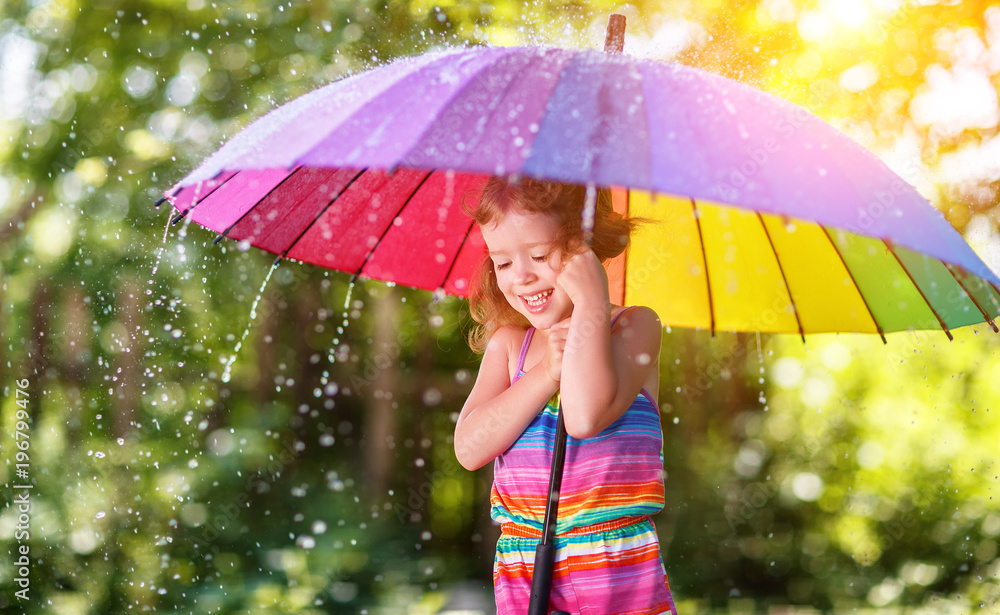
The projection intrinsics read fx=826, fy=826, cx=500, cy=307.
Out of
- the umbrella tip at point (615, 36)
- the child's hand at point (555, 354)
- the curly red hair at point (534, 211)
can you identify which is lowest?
the child's hand at point (555, 354)

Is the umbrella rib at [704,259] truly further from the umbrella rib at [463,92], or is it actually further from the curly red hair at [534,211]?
the umbrella rib at [463,92]

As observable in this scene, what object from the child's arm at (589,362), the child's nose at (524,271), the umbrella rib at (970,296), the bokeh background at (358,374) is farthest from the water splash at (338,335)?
the umbrella rib at (970,296)

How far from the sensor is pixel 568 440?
64.9 inches

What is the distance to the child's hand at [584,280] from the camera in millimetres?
1525

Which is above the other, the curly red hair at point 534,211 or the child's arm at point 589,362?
the curly red hair at point 534,211

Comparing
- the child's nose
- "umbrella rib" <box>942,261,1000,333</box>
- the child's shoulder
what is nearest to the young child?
the child's nose

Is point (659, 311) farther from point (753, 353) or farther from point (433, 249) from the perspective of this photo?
point (753, 353)

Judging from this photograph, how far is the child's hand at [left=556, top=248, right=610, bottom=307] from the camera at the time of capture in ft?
5.00

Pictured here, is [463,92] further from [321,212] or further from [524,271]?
[321,212]

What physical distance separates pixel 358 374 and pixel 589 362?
165 inches

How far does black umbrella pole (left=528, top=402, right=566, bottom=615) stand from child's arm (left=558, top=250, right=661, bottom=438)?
0.05 m

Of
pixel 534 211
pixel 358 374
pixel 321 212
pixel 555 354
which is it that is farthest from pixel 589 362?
pixel 358 374

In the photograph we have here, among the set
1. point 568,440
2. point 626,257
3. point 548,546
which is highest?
point 626,257

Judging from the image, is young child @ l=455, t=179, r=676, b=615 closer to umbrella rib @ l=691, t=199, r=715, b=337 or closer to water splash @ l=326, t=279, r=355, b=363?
umbrella rib @ l=691, t=199, r=715, b=337
